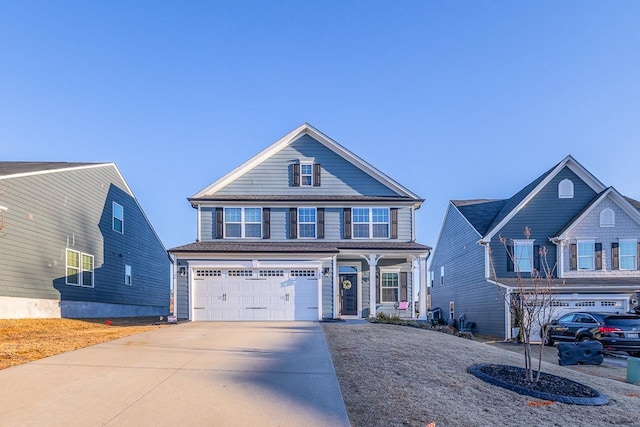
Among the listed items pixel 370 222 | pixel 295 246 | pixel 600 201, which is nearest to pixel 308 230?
pixel 295 246

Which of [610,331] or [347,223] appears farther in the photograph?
[347,223]

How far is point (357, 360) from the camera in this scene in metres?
8.68

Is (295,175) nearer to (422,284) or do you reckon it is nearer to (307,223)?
(307,223)

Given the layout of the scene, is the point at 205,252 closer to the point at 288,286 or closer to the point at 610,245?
the point at 288,286

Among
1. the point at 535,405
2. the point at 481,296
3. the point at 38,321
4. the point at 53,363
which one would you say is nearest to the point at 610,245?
the point at 481,296

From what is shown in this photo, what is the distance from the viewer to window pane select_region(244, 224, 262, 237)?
19.9 m

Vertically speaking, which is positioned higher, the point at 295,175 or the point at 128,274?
the point at 295,175

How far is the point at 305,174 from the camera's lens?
68.5 ft

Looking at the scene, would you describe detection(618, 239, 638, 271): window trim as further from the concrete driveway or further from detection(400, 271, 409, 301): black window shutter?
the concrete driveway

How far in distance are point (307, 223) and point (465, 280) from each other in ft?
35.1

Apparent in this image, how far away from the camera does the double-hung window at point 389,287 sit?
20125mm

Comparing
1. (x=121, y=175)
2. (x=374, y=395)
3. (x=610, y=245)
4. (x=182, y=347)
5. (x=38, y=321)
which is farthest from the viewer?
(x=121, y=175)

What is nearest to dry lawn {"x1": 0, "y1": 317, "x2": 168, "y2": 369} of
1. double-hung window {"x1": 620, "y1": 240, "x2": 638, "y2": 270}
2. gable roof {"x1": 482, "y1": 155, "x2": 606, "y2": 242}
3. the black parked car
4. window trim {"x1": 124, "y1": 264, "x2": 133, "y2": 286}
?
window trim {"x1": 124, "y1": 264, "x2": 133, "y2": 286}

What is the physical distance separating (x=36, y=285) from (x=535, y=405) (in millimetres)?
17688
